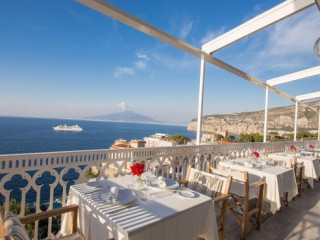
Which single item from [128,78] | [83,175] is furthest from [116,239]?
[128,78]

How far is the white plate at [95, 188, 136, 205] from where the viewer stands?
4.73ft

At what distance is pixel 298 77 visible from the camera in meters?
6.47

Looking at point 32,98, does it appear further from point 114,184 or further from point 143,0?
point 114,184

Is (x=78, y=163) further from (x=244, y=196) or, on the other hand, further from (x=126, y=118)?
(x=126, y=118)

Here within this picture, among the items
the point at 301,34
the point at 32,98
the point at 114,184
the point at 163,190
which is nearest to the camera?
the point at 163,190

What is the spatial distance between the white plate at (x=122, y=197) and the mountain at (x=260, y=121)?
→ 14794mm

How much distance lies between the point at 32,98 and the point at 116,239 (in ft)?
142

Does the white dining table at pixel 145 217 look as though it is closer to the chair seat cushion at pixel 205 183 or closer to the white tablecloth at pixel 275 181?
the chair seat cushion at pixel 205 183

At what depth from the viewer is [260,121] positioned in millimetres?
20875

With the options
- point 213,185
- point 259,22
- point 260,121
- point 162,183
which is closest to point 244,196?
point 213,185

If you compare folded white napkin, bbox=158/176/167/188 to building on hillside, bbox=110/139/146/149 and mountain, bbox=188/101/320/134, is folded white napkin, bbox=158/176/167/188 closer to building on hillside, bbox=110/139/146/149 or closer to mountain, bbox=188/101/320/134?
building on hillside, bbox=110/139/146/149

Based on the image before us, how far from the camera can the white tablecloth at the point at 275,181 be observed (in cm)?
269

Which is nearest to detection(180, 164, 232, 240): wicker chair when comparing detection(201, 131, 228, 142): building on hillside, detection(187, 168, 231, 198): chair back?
detection(187, 168, 231, 198): chair back

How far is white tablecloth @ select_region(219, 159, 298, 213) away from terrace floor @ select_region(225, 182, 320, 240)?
25 centimetres
